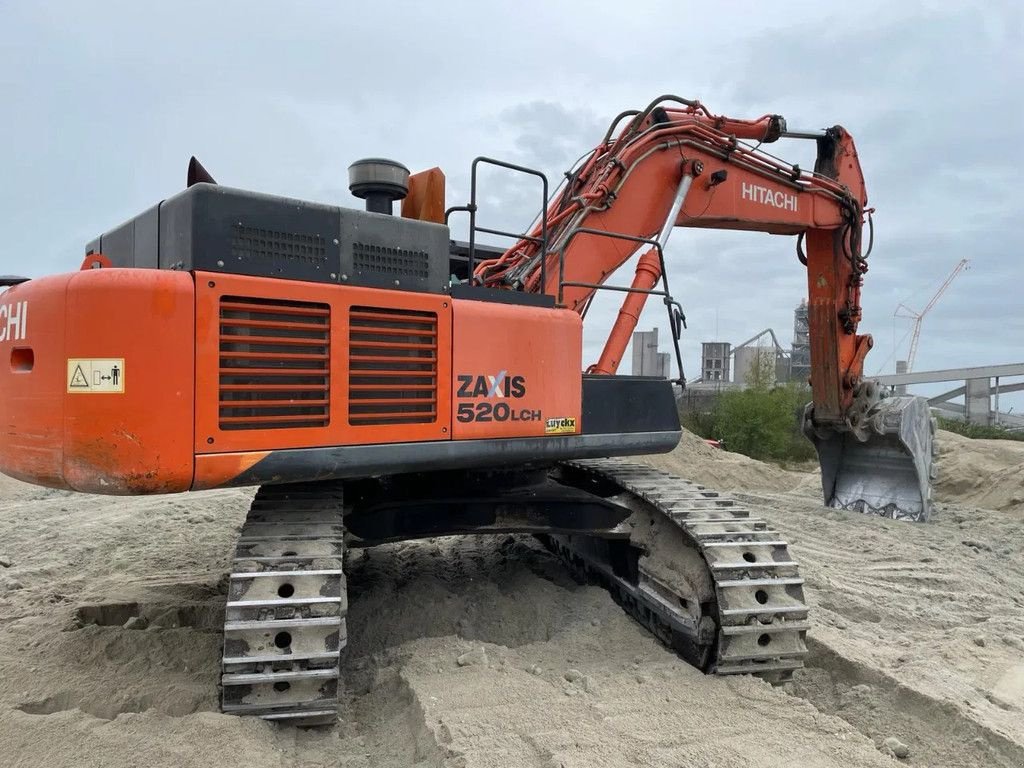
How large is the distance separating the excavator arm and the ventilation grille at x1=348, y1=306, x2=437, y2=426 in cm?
90

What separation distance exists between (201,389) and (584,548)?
302 centimetres

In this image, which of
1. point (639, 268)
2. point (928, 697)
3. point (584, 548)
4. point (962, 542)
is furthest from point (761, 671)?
point (962, 542)

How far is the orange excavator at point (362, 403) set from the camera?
275 cm

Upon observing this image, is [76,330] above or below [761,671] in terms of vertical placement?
above

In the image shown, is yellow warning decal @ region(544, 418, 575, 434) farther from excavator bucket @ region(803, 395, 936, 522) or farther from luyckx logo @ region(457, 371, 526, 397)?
excavator bucket @ region(803, 395, 936, 522)

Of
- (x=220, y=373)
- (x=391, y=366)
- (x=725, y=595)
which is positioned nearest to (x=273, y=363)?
(x=220, y=373)

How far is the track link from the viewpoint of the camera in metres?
2.79

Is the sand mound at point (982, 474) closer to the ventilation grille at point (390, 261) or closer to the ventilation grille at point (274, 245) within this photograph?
the ventilation grille at point (390, 261)

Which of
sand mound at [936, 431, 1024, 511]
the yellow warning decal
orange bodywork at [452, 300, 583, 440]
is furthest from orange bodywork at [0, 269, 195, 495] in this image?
sand mound at [936, 431, 1024, 511]

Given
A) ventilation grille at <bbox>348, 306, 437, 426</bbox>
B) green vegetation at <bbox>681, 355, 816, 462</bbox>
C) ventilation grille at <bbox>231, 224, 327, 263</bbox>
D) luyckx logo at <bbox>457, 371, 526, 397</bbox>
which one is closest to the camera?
ventilation grille at <bbox>231, 224, 327, 263</bbox>

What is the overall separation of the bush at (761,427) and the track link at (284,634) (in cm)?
1651

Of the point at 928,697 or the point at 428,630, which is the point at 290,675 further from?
the point at 928,697

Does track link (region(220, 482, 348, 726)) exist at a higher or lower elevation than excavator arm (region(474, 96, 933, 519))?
lower

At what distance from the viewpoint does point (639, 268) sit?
488 centimetres
